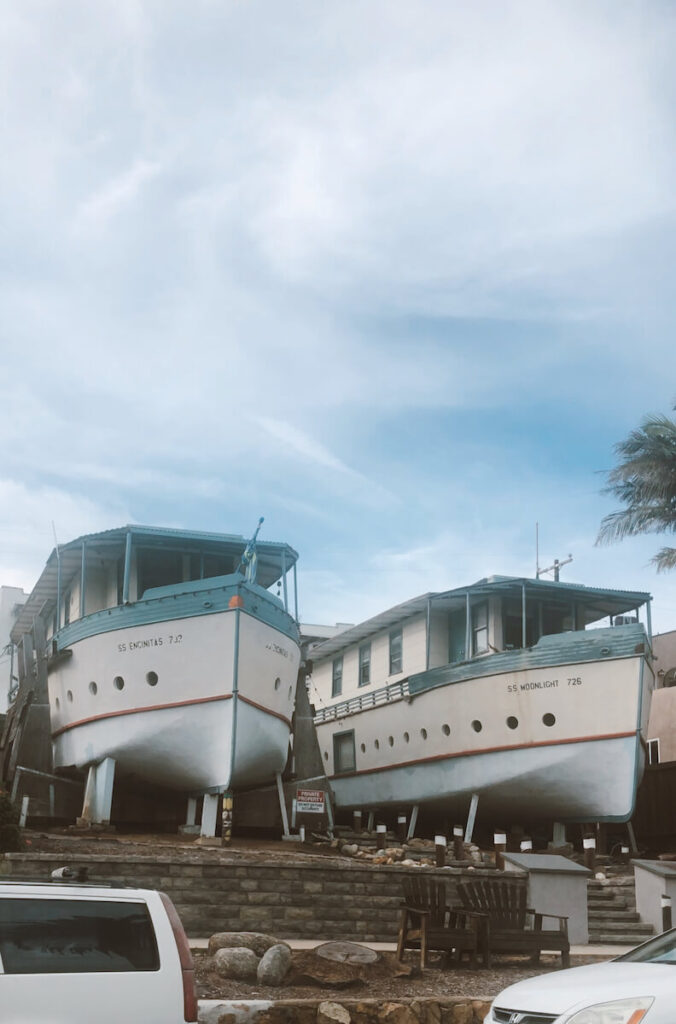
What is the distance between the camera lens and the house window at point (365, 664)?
35500 mm

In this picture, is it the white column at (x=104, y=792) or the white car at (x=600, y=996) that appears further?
the white column at (x=104, y=792)

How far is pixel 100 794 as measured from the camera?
79.7ft

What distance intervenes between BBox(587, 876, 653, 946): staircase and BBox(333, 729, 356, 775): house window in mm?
15540

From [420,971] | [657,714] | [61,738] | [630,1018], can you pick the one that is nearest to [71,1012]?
[630,1018]

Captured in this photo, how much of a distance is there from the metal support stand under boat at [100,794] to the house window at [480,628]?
10.6 m

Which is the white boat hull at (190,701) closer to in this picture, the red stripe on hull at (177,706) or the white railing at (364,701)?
the red stripe on hull at (177,706)

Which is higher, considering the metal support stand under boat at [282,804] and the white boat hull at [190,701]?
the white boat hull at [190,701]

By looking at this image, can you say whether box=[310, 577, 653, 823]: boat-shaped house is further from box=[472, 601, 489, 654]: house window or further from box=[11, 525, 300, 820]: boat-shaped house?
box=[11, 525, 300, 820]: boat-shaped house

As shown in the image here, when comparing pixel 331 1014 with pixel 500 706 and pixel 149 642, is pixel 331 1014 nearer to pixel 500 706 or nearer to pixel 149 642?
pixel 149 642

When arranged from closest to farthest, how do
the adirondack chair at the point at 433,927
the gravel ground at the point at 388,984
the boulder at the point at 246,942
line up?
1. the gravel ground at the point at 388,984
2. the boulder at the point at 246,942
3. the adirondack chair at the point at 433,927

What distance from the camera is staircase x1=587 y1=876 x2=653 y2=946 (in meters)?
16.5

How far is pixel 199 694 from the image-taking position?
77.0ft

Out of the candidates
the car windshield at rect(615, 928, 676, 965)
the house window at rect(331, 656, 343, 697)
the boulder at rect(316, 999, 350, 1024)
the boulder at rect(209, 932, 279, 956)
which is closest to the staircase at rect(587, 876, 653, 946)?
the boulder at rect(209, 932, 279, 956)

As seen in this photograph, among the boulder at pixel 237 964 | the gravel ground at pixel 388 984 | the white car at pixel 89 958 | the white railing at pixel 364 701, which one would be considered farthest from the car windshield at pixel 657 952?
the white railing at pixel 364 701
